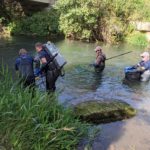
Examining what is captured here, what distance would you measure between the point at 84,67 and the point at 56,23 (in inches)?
512

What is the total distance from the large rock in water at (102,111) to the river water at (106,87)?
228mm

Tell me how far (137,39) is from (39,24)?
7.64 m

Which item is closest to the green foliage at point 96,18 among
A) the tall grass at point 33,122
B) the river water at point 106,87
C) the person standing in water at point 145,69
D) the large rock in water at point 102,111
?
the river water at point 106,87

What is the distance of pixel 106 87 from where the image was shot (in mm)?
15008

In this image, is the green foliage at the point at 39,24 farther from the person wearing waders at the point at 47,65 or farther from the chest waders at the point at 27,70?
the chest waders at the point at 27,70

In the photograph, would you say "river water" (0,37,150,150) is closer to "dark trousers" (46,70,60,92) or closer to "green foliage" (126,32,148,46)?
"dark trousers" (46,70,60,92)

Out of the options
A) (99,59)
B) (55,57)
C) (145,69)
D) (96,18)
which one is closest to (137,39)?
(96,18)

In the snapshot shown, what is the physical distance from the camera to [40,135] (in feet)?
22.7

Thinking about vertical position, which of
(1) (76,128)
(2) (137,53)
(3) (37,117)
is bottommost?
(2) (137,53)

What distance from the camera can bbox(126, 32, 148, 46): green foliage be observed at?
30.0m

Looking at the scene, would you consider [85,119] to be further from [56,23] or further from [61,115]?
[56,23]

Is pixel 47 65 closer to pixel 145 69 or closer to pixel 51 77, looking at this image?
pixel 51 77

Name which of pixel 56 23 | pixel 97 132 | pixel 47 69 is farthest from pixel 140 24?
pixel 97 132

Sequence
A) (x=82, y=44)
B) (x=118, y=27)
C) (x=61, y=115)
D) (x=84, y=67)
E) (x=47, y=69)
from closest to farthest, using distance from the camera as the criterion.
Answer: (x=61, y=115), (x=47, y=69), (x=84, y=67), (x=82, y=44), (x=118, y=27)
